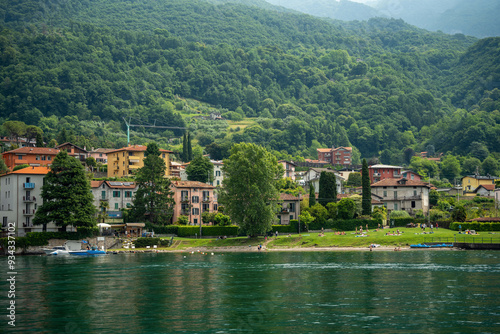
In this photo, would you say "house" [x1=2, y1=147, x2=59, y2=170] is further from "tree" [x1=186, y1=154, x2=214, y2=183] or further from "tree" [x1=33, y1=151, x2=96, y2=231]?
"tree" [x1=33, y1=151, x2=96, y2=231]

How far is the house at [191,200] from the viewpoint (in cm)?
11669

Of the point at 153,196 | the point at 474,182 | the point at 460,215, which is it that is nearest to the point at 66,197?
the point at 153,196

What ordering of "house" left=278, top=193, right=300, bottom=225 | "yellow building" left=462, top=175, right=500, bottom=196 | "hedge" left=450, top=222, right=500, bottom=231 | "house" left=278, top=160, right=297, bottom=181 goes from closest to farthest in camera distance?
"hedge" left=450, top=222, right=500, bottom=231 < "house" left=278, top=193, right=300, bottom=225 < "yellow building" left=462, top=175, right=500, bottom=196 < "house" left=278, top=160, right=297, bottom=181

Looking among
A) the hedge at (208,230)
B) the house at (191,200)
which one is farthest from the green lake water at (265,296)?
the house at (191,200)

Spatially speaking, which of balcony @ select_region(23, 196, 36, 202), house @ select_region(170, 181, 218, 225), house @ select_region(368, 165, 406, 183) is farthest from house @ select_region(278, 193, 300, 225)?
house @ select_region(368, 165, 406, 183)

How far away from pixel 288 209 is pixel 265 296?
70.9 metres

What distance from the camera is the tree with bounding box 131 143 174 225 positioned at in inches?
4205

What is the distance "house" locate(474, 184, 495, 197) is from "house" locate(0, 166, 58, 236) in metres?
104

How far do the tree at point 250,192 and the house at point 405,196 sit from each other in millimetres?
31557

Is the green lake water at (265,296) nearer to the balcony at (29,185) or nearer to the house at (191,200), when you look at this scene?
the balcony at (29,185)

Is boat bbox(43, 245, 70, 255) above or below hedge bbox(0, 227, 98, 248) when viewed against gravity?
below

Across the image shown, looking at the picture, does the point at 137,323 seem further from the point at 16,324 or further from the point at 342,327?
the point at 342,327

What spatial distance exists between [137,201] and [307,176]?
8101 cm

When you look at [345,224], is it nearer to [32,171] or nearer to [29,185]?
[29,185]
